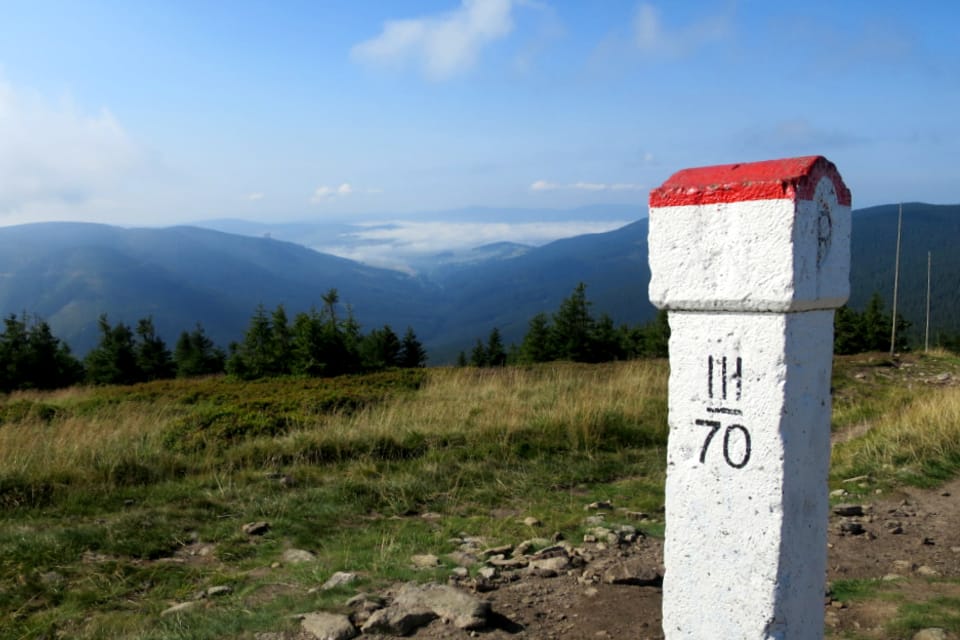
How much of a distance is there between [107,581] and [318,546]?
1.43 meters

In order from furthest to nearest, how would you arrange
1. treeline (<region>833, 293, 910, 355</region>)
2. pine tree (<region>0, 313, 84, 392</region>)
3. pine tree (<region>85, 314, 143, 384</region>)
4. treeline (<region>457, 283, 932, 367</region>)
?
treeline (<region>833, 293, 910, 355</region>) → treeline (<region>457, 283, 932, 367</region>) → pine tree (<region>85, 314, 143, 384</region>) → pine tree (<region>0, 313, 84, 392</region>)

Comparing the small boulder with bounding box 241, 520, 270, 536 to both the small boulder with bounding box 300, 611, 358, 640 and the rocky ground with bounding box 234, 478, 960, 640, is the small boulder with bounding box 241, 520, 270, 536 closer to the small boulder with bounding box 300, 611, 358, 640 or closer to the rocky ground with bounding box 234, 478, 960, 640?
the rocky ground with bounding box 234, 478, 960, 640

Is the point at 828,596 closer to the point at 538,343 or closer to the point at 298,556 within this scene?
the point at 298,556

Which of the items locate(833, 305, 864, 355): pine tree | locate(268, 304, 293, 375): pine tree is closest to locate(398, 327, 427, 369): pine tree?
locate(268, 304, 293, 375): pine tree

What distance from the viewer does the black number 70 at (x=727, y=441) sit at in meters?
2.32

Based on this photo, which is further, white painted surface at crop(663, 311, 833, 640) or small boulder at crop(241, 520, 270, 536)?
small boulder at crop(241, 520, 270, 536)

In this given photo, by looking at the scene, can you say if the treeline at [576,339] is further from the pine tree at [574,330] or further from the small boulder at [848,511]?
the small boulder at [848,511]

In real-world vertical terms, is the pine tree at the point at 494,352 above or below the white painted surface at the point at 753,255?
below

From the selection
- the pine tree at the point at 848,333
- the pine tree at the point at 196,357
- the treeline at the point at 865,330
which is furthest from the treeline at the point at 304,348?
the treeline at the point at 865,330

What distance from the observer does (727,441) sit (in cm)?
237

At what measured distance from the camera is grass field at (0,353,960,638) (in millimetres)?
4438

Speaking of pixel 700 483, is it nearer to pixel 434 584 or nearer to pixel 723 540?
pixel 723 540

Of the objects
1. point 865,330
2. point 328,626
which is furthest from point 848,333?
point 328,626

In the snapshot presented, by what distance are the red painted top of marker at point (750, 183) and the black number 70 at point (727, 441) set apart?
0.74 meters
